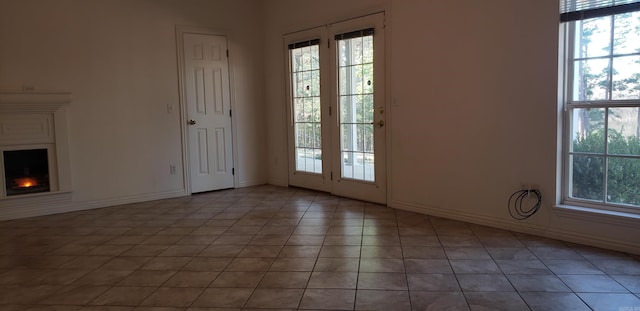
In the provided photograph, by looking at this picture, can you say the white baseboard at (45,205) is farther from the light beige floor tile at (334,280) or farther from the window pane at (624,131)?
the window pane at (624,131)

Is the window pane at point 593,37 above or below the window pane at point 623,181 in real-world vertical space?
above

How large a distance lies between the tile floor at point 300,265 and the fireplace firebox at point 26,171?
15.3 inches

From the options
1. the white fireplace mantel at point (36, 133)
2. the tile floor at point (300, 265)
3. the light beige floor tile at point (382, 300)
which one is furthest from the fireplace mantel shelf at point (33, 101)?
the light beige floor tile at point (382, 300)

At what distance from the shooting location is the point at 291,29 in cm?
595

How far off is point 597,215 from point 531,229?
521mm

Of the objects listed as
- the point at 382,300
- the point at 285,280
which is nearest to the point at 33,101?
the point at 285,280

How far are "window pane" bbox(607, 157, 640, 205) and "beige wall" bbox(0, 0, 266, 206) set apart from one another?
14.8 ft

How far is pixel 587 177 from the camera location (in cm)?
352

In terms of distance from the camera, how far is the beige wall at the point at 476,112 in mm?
3566

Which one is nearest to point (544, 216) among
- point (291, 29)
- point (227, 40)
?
point (291, 29)

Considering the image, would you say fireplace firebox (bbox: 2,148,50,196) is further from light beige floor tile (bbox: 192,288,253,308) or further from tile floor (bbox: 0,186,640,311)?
light beige floor tile (bbox: 192,288,253,308)

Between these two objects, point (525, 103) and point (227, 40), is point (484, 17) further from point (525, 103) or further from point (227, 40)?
point (227, 40)

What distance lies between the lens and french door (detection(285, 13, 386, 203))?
195 inches

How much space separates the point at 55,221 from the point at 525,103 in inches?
183
